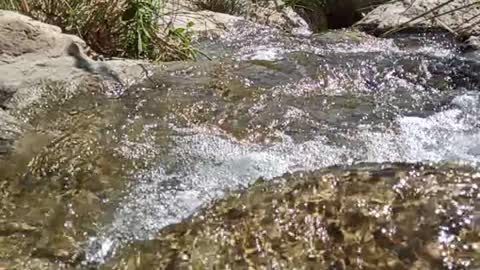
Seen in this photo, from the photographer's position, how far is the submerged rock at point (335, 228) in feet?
7.52

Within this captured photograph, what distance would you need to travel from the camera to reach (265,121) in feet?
11.5

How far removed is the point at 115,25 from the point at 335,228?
96.1 inches

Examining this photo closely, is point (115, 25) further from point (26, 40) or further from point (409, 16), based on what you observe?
point (409, 16)

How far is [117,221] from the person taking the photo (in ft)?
8.52

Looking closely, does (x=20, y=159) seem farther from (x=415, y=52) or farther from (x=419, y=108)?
(x=415, y=52)

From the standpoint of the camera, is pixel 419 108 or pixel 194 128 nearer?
pixel 194 128

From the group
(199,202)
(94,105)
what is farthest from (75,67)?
(199,202)

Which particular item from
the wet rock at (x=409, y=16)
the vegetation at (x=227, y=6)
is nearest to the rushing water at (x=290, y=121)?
the wet rock at (x=409, y=16)

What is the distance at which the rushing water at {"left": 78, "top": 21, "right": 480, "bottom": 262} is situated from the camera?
282 cm

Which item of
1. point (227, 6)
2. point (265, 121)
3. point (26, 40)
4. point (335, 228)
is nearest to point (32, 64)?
point (26, 40)

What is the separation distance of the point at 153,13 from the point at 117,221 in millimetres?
2049

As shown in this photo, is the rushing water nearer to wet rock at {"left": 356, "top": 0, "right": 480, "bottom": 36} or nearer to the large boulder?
the large boulder

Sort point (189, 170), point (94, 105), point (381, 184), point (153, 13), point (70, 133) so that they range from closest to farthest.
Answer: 1. point (381, 184)
2. point (189, 170)
3. point (70, 133)
4. point (94, 105)
5. point (153, 13)

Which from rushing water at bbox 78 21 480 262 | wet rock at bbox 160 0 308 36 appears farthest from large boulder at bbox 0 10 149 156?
wet rock at bbox 160 0 308 36
